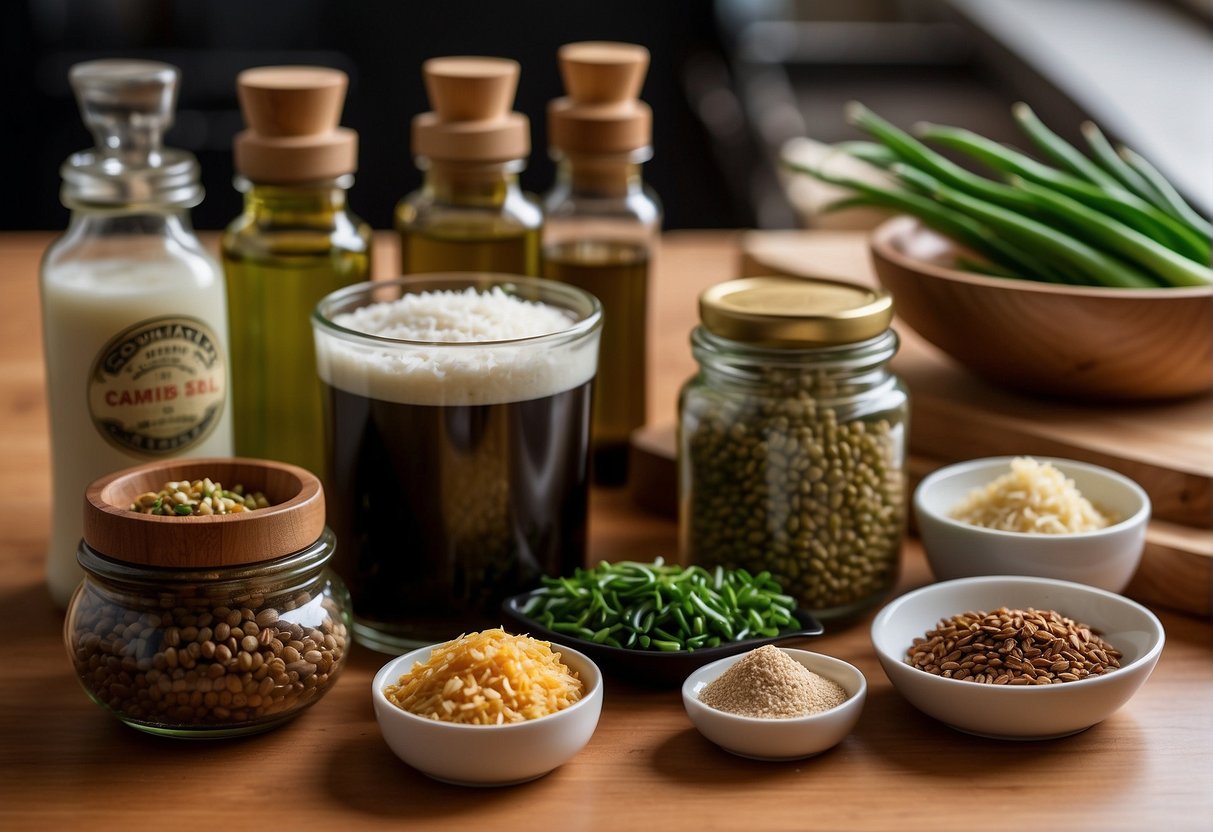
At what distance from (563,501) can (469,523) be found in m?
0.08

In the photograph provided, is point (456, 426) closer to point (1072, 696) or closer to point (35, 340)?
point (1072, 696)

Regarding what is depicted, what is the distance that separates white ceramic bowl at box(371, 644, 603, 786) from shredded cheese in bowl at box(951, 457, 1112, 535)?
1.29 ft

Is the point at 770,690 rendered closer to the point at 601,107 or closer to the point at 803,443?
the point at 803,443

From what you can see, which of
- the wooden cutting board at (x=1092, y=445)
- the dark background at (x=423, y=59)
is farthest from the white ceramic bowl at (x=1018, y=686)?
the dark background at (x=423, y=59)

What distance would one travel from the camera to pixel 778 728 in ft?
2.86

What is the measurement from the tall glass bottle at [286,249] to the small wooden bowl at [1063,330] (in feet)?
1.67

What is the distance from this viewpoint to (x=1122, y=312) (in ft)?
4.04

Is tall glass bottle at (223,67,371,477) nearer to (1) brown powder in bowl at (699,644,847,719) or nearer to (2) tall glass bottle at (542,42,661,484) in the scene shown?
(2) tall glass bottle at (542,42,661,484)

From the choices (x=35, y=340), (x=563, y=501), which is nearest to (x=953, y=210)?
(x=563, y=501)

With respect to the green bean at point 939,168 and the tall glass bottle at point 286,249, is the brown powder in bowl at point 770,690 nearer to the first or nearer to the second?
the tall glass bottle at point 286,249

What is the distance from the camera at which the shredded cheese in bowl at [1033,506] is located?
1.09 meters

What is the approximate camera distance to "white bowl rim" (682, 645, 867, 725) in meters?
0.87

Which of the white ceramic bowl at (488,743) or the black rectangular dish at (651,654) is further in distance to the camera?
the black rectangular dish at (651,654)

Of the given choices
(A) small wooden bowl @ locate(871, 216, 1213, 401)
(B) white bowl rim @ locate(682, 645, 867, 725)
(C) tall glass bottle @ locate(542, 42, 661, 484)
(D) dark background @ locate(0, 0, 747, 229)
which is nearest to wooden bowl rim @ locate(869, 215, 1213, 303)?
(A) small wooden bowl @ locate(871, 216, 1213, 401)
